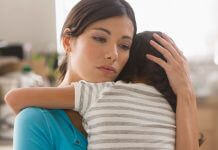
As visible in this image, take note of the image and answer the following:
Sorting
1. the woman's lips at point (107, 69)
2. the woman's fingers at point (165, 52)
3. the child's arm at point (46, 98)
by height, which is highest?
the woman's fingers at point (165, 52)

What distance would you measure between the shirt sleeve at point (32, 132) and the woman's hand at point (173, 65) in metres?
0.37

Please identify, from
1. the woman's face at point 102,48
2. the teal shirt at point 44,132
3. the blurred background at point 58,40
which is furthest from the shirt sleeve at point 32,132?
the blurred background at point 58,40

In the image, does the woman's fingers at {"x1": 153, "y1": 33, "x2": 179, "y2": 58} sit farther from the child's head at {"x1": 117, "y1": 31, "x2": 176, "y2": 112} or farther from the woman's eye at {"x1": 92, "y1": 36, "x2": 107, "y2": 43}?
the woman's eye at {"x1": 92, "y1": 36, "x2": 107, "y2": 43}

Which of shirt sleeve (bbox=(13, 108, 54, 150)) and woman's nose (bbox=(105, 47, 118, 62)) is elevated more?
woman's nose (bbox=(105, 47, 118, 62))

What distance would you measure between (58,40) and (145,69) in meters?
1.01

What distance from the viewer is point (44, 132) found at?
80cm

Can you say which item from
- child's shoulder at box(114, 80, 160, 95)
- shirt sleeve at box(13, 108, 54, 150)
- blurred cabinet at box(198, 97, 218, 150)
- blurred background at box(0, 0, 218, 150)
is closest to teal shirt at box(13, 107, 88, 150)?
shirt sleeve at box(13, 108, 54, 150)

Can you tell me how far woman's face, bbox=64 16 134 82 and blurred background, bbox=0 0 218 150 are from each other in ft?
2.80

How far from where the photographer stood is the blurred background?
69.8 inches

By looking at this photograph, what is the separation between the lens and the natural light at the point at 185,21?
199 cm

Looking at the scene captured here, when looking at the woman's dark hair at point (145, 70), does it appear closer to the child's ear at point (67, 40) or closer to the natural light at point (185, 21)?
the child's ear at point (67, 40)

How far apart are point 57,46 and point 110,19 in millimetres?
1063

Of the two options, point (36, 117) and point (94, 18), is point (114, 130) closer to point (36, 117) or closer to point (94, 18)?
point (36, 117)

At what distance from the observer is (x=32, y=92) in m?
0.84
